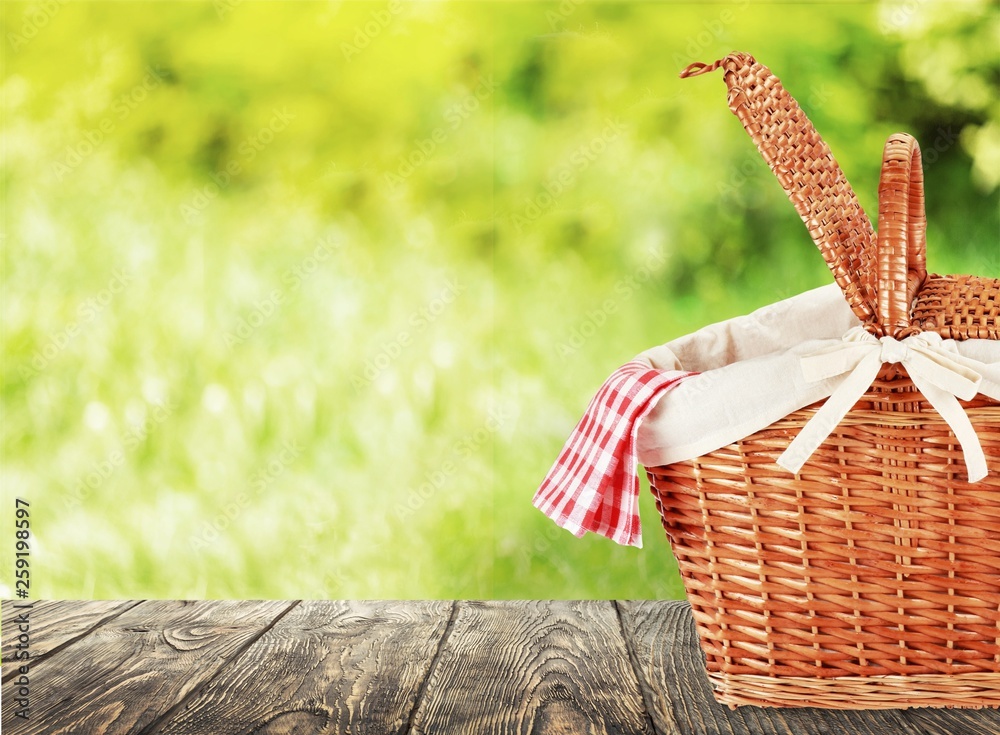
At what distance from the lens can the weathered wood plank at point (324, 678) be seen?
103cm

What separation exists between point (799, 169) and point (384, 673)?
82 centimetres

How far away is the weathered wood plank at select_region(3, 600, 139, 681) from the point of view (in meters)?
1.33

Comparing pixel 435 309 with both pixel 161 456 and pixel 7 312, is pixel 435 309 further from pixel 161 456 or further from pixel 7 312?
pixel 7 312

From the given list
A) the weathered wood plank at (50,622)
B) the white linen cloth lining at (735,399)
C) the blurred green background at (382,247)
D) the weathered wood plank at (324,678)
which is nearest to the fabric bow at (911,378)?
the white linen cloth lining at (735,399)

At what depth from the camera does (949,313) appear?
1023 millimetres

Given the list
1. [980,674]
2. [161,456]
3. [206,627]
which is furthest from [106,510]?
[980,674]

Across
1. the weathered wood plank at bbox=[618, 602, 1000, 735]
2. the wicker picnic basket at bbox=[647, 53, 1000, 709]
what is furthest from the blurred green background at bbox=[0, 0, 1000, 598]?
the wicker picnic basket at bbox=[647, 53, 1000, 709]

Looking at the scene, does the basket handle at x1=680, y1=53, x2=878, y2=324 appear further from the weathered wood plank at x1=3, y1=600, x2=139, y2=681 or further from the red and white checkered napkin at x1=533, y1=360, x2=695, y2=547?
the weathered wood plank at x1=3, y1=600, x2=139, y2=681

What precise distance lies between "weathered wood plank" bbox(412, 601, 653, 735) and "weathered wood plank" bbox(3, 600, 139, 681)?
589 millimetres

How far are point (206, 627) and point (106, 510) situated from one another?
41cm

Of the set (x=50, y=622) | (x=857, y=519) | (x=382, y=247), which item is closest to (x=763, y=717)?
(x=857, y=519)

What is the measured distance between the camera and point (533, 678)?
3.84 ft

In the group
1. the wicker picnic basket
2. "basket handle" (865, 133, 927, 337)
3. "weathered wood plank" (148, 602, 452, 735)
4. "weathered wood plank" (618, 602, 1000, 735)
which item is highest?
"basket handle" (865, 133, 927, 337)

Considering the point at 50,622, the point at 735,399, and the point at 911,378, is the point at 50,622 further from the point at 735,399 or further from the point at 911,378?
the point at 911,378
